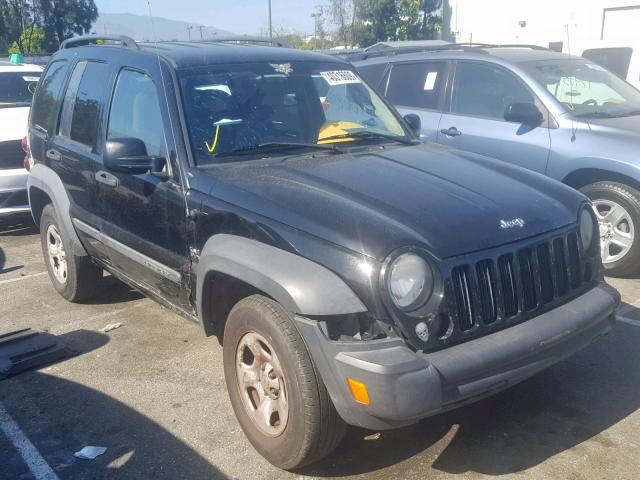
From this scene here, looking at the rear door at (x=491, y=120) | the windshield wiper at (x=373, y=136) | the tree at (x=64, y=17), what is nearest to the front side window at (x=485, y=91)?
the rear door at (x=491, y=120)

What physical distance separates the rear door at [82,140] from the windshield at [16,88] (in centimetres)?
434

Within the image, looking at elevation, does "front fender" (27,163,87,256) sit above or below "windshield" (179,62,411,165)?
below

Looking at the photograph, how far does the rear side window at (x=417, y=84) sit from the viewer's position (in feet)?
22.9

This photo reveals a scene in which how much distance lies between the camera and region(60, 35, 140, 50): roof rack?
4.52m

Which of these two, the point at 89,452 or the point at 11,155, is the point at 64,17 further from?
the point at 89,452

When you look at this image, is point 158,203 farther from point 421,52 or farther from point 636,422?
point 421,52

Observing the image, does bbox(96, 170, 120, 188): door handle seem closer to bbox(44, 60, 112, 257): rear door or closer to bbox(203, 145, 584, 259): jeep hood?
bbox(44, 60, 112, 257): rear door

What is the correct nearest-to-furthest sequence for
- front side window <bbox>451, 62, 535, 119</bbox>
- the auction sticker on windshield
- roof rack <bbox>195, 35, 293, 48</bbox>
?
the auction sticker on windshield < roof rack <bbox>195, 35, 293, 48</bbox> < front side window <bbox>451, 62, 535, 119</bbox>

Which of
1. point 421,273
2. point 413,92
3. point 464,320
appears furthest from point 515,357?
point 413,92

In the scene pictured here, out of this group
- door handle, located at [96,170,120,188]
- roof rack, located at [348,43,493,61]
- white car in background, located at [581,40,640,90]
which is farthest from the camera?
white car in background, located at [581,40,640,90]

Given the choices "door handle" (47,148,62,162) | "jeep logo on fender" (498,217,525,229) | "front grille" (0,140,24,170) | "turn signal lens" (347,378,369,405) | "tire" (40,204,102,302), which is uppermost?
"door handle" (47,148,62,162)

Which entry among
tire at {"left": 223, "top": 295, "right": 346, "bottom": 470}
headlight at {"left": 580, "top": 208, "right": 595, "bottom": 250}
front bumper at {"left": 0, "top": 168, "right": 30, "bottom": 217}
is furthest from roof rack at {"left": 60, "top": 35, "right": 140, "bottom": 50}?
headlight at {"left": 580, "top": 208, "right": 595, "bottom": 250}

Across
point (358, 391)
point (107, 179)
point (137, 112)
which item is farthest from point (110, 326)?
point (358, 391)

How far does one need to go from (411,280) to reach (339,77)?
87.3 inches
